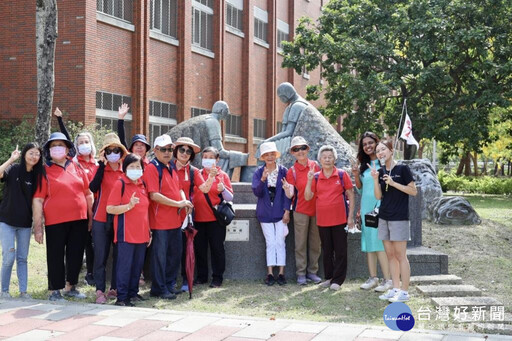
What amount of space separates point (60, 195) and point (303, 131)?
5.73m

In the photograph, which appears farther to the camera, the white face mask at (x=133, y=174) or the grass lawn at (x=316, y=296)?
the white face mask at (x=133, y=174)

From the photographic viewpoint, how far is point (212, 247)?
8406mm

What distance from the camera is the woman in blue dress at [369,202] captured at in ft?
25.6

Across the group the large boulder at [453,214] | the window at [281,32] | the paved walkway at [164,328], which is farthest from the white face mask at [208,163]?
the window at [281,32]

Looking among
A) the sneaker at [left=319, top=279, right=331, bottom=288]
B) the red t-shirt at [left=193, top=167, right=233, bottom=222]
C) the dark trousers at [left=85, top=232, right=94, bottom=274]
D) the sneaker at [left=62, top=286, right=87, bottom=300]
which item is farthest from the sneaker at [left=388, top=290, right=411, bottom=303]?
the dark trousers at [left=85, top=232, right=94, bottom=274]

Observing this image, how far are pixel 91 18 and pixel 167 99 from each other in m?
Answer: 4.91

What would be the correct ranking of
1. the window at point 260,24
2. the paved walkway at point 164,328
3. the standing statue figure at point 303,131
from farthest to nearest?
the window at point 260,24, the standing statue figure at point 303,131, the paved walkway at point 164,328

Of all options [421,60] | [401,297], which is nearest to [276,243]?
[401,297]

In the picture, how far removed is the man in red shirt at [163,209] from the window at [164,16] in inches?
608

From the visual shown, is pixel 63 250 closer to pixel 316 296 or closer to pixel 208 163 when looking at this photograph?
pixel 208 163

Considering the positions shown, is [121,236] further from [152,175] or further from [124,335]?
[124,335]

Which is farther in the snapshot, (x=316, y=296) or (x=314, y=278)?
(x=314, y=278)

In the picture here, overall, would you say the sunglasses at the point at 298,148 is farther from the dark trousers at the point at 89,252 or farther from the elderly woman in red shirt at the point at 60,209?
the dark trousers at the point at 89,252

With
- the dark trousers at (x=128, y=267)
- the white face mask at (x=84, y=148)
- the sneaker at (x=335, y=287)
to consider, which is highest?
the white face mask at (x=84, y=148)
